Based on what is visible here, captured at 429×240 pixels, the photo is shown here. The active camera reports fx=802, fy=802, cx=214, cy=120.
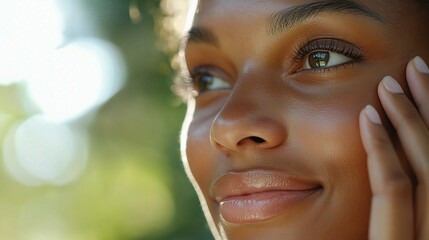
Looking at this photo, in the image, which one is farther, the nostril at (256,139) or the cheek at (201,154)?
the cheek at (201,154)

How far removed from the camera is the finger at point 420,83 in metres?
1.79

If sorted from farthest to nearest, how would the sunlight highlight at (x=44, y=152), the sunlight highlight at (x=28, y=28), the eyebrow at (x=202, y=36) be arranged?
1. the sunlight highlight at (x=44, y=152)
2. the sunlight highlight at (x=28, y=28)
3. the eyebrow at (x=202, y=36)

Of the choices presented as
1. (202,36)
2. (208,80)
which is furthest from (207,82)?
(202,36)

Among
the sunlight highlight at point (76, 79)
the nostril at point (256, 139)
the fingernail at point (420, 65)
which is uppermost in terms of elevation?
the fingernail at point (420, 65)

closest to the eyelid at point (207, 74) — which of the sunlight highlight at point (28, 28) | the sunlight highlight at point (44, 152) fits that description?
the sunlight highlight at point (28, 28)

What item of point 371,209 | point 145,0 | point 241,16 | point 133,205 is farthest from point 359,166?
point 133,205

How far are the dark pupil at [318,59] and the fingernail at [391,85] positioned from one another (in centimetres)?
15

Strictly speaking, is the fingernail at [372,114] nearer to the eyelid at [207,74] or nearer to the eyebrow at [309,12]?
the eyebrow at [309,12]

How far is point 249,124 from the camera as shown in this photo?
174cm

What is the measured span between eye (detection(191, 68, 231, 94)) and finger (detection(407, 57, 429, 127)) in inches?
18.9

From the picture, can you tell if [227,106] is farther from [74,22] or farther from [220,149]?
[74,22]

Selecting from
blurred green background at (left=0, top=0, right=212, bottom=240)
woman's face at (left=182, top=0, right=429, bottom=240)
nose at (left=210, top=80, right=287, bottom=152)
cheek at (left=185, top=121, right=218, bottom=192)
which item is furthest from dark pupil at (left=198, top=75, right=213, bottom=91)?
blurred green background at (left=0, top=0, right=212, bottom=240)

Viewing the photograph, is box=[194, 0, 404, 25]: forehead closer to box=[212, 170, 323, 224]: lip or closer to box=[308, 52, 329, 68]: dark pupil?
box=[308, 52, 329, 68]: dark pupil

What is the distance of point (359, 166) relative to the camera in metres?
1.75
